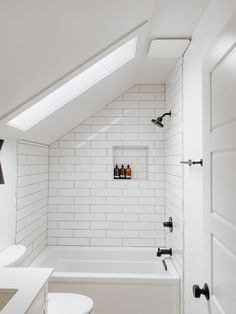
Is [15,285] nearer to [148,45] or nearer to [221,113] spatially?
[221,113]

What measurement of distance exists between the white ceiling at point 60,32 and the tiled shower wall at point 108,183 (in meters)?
1.04

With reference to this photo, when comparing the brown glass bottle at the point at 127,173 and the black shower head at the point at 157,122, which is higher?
the black shower head at the point at 157,122

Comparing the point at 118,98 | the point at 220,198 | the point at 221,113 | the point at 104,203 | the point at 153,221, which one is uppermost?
the point at 118,98

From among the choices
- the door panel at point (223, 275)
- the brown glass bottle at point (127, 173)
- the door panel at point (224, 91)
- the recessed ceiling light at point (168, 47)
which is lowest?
the door panel at point (223, 275)

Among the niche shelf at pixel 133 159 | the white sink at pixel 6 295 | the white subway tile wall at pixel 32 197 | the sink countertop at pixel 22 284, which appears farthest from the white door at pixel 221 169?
the niche shelf at pixel 133 159

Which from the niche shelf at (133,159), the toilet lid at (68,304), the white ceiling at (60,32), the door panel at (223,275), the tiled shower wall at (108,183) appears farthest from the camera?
the niche shelf at (133,159)

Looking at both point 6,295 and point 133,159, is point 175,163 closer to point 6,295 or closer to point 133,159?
point 133,159

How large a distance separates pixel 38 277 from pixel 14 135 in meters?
1.25

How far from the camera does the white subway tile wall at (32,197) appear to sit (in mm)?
2572

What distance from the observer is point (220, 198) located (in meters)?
1.10

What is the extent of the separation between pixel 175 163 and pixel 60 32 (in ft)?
5.93

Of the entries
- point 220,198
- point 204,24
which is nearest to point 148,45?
point 204,24

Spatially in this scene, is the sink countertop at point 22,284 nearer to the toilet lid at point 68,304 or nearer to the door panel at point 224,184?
the toilet lid at point 68,304

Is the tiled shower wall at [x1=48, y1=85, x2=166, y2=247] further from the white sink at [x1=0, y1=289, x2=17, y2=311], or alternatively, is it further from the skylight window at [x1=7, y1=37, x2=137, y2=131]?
the white sink at [x1=0, y1=289, x2=17, y2=311]
